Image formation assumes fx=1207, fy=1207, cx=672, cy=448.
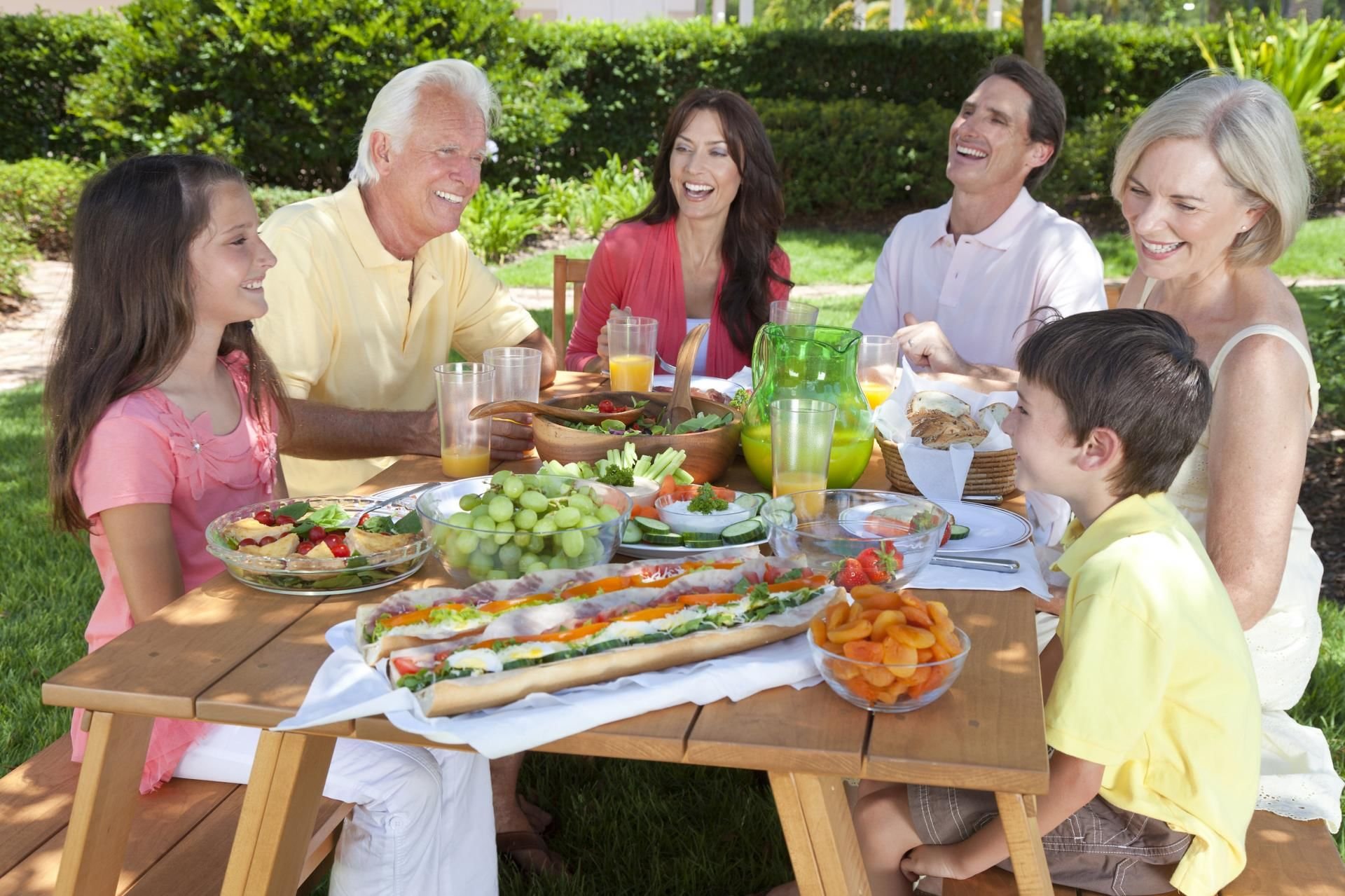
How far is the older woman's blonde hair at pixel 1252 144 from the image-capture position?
2.60 m

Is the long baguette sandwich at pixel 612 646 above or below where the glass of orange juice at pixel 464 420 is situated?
below

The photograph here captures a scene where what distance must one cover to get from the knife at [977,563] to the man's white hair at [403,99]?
213 centimetres

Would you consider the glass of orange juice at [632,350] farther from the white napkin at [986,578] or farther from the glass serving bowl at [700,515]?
the white napkin at [986,578]

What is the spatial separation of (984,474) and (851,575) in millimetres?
870

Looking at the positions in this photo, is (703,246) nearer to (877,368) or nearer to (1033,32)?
(877,368)

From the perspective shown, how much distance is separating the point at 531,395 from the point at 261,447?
0.65 meters

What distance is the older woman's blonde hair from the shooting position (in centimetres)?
260

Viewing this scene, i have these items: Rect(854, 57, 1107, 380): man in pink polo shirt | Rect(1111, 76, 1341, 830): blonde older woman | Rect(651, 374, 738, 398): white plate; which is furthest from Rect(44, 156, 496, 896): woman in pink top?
Rect(854, 57, 1107, 380): man in pink polo shirt

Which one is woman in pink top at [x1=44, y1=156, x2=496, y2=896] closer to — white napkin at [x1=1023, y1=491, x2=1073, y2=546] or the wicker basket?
the wicker basket

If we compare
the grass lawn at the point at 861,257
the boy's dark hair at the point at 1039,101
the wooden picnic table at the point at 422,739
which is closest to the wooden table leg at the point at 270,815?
the wooden picnic table at the point at 422,739

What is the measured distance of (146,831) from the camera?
2.07m

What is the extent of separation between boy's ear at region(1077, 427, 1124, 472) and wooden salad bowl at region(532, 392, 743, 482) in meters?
0.76

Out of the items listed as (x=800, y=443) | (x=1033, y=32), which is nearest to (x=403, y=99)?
(x=800, y=443)

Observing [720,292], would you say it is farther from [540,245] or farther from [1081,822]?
[540,245]
